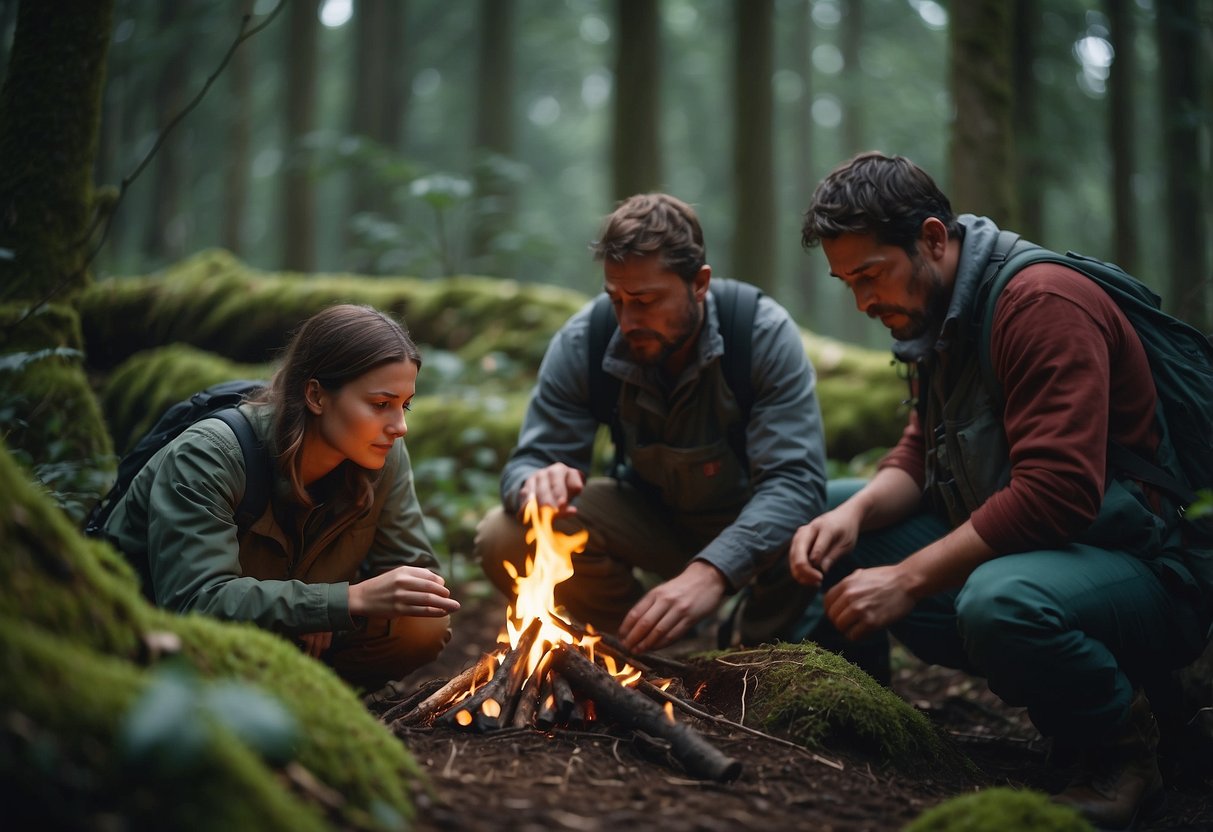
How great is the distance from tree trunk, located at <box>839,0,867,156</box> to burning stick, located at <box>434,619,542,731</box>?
857 inches

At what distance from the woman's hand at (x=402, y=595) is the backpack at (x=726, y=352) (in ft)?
5.09

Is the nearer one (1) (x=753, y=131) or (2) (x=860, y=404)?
(2) (x=860, y=404)

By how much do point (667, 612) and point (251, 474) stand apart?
1.66m

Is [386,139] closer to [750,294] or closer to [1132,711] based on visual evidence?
[750,294]

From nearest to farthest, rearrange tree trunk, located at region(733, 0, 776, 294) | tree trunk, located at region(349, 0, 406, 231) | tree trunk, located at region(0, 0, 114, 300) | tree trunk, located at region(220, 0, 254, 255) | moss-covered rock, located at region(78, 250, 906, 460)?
tree trunk, located at region(0, 0, 114, 300) < moss-covered rock, located at region(78, 250, 906, 460) < tree trunk, located at region(733, 0, 776, 294) < tree trunk, located at region(220, 0, 254, 255) < tree trunk, located at region(349, 0, 406, 231)

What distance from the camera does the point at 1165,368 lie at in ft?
10.6

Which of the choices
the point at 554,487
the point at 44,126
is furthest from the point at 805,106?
the point at 554,487

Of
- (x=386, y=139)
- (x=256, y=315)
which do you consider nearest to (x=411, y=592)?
(x=256, y=315)

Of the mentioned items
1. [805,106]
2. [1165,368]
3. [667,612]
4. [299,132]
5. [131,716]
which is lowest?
[667,612]

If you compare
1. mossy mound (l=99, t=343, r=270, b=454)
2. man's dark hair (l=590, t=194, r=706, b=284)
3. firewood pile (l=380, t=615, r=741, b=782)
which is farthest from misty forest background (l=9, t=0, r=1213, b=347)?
mossy mound (l=99, t=343, r=270, b=454)

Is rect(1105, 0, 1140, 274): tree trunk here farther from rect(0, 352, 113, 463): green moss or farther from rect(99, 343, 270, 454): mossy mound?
rect(0, 352, 113, 463): green moss

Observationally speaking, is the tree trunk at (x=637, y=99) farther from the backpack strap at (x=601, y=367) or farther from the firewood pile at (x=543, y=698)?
the firewood pile at (x=543, y=698)

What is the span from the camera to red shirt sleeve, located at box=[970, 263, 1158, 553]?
2.98 meters

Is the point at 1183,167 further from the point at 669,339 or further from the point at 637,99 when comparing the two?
the point at 669,339
